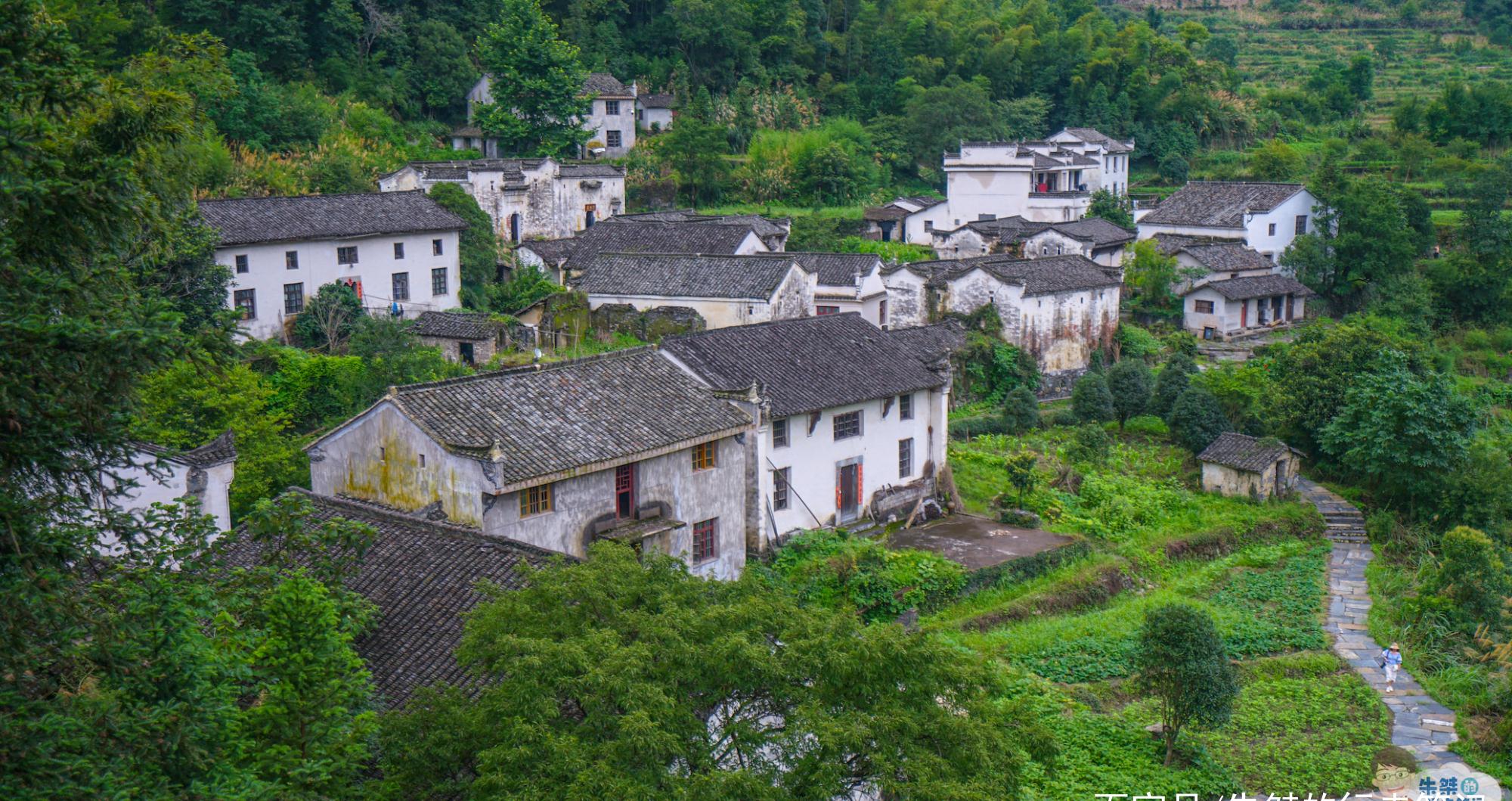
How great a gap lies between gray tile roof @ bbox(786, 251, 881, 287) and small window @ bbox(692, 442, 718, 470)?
14139mm

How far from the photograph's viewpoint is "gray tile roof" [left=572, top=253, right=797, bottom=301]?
31266mm

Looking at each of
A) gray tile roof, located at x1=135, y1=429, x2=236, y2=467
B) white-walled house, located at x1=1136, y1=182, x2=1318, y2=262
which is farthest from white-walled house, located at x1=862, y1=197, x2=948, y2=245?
gray tile roof, located at x1=135, y1=429, x2=236, y2=467

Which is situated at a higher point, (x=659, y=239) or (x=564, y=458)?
(x=659, y=239)

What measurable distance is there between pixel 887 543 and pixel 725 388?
13.3 feet

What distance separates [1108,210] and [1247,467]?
78.2 feet

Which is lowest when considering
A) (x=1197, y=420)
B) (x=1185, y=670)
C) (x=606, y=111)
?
(x=1185, y=670)

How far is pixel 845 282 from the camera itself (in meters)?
34.7

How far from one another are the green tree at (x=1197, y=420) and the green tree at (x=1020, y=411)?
9.74 feet

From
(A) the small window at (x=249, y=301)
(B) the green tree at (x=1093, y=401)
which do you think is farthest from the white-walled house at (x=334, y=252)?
(B) the green tree at (x=1093, y=401)

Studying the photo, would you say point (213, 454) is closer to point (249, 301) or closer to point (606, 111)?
point (249, 301)

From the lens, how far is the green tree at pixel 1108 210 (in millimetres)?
49688

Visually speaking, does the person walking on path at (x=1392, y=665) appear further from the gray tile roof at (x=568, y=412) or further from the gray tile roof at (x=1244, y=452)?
the gray tile roof at (x=568, y=412)

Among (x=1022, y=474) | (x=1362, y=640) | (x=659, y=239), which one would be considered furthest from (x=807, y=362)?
(x=659, y=239)

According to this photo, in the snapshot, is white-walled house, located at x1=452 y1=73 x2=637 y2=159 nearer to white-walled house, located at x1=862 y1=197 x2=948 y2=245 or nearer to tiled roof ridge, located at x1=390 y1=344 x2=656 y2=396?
white-walled house, located at x1=862 y1=197 x2=948 y2=245
